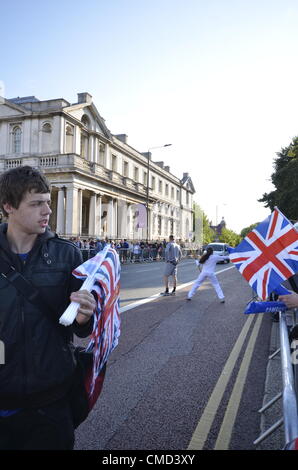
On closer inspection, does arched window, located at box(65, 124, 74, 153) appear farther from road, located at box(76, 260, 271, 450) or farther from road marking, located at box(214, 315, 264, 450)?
road marking, located at box(214, 315, 264, 450)

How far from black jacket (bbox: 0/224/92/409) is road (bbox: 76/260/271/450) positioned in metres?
1.43

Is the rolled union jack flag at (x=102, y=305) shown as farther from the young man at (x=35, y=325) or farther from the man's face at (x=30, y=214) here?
the man's face at (x=30, y=214)

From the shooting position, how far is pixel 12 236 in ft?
6.56

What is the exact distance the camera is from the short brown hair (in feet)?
6.40

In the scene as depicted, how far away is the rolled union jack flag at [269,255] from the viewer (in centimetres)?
284

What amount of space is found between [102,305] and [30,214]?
0.64 m

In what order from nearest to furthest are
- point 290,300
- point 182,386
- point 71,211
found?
point 290,300 < point 182,386 < point 71,211

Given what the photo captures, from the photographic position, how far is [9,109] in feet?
118

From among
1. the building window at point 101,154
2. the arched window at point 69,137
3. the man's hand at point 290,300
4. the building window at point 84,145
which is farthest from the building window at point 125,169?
the man's hand at point 290,300

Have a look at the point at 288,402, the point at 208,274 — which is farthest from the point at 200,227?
the point at 288,402

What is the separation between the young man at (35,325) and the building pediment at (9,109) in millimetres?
37613

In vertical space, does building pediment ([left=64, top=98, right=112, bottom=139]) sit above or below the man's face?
above

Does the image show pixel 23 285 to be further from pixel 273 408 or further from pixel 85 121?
pixel 85 121

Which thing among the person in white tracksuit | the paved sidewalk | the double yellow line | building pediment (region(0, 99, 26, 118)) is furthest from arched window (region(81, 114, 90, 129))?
the paved sidewalk
